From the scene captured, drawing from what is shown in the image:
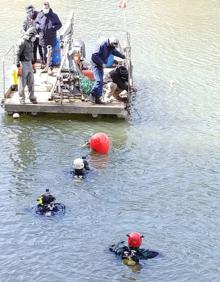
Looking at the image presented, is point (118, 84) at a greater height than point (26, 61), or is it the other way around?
point (26, 61)

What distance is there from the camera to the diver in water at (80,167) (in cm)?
1390

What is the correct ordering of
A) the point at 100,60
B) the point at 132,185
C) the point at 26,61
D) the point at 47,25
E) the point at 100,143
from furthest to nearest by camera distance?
1. the point at 47,25
2. the point at 100,60
3. the point at 26,61
4. the point at 100,143
5. the point at 132,185

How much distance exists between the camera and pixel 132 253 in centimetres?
1131

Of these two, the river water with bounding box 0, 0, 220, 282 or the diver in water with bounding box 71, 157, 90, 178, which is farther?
the diver in water with bounding box 71, 157, 90, 178

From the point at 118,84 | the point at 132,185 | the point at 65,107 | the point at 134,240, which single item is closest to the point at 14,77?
the point at 65,107

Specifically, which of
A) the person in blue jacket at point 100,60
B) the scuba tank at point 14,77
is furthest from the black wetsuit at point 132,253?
the scuba tank at point 14,77

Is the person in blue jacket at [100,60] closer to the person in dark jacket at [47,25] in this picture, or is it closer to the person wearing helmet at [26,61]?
the person wearing helmet at [26,61]

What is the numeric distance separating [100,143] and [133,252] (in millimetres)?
4329

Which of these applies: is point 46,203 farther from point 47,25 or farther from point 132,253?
point 47,25

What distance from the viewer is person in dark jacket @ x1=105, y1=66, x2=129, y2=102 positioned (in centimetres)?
1753

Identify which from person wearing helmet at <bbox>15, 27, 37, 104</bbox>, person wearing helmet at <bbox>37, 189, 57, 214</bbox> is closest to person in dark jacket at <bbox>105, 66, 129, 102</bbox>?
person wearing helmet at <bbox>15, 27, 37, 104</bbox>

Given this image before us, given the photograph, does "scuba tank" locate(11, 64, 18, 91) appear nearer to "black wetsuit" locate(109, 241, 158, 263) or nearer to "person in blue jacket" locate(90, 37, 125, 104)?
"person in blue jacket" locate(90, 37, 125, 104)

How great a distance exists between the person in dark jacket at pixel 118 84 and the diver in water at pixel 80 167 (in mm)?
3491

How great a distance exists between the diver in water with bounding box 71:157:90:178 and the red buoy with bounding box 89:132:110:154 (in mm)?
749
